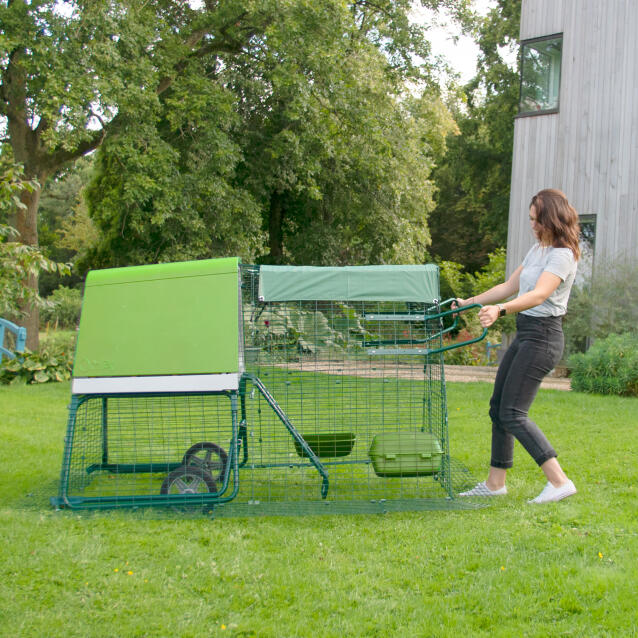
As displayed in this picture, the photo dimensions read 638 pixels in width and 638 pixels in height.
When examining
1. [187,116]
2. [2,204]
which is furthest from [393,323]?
[187,116]

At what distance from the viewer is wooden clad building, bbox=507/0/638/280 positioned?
1288 cm

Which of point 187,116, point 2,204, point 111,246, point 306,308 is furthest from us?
point 111,246

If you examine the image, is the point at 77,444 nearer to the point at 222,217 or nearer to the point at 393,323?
the point at 393,323

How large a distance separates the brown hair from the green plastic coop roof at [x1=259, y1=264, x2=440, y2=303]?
0.72 m

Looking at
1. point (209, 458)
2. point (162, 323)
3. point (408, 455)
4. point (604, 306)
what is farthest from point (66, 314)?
point (408, 455)

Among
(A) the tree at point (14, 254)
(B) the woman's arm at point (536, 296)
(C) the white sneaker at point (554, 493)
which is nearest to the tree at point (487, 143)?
(A) the tree at point (14, 254)

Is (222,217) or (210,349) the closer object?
(210,349)

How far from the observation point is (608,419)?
7.84 metres

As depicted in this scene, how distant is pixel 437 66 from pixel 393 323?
13738mm

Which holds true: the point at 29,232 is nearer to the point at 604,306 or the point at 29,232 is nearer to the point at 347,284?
the point at 604,306

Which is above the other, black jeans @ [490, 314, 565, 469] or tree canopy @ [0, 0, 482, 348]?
tree canopy @ [0, 0, 482, 348]

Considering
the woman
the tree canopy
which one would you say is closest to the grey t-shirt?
the woman

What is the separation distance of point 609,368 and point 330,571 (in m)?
7.40

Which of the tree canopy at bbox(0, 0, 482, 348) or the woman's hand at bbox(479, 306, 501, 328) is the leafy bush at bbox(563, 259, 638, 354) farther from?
the woman's hand at bbox(479, 306, 501, 328)
